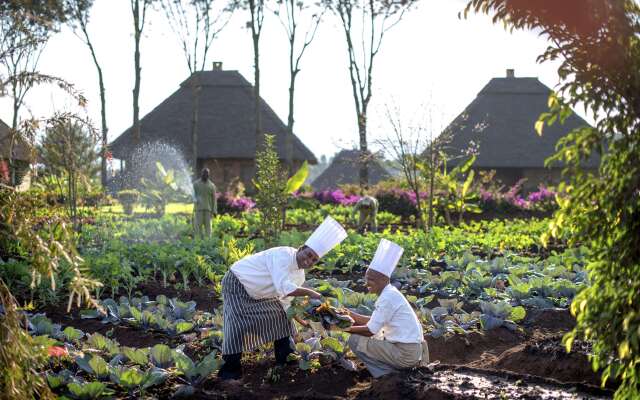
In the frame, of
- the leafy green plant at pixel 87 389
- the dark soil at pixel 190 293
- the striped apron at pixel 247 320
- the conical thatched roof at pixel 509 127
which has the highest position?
the conical thatched roof at pixel 509 127

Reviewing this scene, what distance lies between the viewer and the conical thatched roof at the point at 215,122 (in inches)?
1321

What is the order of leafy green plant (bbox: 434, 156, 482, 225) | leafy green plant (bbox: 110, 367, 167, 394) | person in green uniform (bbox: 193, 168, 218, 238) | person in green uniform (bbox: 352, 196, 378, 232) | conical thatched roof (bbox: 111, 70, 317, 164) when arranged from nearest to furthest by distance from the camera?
leafy green plant (bbox: 110, 367, 167, 394)
person in green uniform (bbox: 193, 168, 218, 238)
person in green uniform (bbox: 352, 196, 378, 232)
leafy green plant (bbox: 434, 156, 482, 225)
conical thatched roof (bbox: 111, 70, 317, 164)

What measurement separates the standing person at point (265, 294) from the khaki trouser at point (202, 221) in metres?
10.1

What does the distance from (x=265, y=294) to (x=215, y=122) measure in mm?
29993

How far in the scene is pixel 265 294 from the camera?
19.5 feet

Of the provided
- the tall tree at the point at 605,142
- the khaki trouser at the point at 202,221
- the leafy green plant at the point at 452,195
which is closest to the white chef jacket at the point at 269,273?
the tall tree at the point at 605,142

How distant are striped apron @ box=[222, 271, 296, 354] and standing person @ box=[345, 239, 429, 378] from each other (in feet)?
2.12

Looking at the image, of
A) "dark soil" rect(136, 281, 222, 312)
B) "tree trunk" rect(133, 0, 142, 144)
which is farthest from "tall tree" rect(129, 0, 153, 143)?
"dark soil" rect(136, 281, 222, 312)

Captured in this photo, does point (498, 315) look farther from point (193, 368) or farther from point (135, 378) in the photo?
point (135, 378)

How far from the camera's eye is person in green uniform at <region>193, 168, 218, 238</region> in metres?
15.8

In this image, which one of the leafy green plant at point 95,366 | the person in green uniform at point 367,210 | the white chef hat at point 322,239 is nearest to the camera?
the leafy green plant at point 95,366

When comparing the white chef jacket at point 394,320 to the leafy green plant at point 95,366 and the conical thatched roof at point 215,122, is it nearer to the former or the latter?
the leafy green plant at point 95,366

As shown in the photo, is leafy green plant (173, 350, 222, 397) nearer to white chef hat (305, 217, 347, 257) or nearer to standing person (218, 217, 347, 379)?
standing person (218, 217, 347, 379)

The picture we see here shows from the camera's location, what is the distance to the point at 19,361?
409cm
